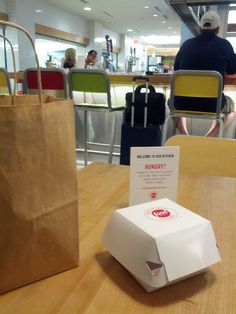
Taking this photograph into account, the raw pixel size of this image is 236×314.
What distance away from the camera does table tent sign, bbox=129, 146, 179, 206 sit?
689 millimetres

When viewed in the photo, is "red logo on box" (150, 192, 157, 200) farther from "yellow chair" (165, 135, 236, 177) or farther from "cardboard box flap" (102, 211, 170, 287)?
"yellow chair" (165, 135, 236, 177)

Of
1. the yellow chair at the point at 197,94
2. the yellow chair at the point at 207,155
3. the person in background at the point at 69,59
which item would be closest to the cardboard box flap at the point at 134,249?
the yellow chair at the point at 207,155

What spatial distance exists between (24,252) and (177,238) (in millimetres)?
215

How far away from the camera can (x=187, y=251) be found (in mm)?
475

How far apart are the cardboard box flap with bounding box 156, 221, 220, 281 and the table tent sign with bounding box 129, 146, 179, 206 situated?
216 mm

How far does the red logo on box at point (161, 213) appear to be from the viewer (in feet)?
1.75

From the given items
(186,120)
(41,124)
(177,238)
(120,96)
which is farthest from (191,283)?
(120,96)

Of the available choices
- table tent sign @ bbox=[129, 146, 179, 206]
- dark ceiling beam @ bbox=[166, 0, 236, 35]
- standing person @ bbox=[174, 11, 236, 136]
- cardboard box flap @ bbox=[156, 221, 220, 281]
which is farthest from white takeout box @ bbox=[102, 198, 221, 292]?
dark ceiling beam @ bbox=[166, 0, 236, 35]

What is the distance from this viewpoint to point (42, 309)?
43cm

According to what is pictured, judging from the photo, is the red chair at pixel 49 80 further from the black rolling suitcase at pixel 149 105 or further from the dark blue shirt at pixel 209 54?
the dark blue shirt at pixel 209 54

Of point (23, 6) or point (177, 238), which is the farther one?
point (23, 6)

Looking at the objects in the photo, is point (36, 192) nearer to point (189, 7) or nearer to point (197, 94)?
point (197, 94)

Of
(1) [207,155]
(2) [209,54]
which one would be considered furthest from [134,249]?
(2) [209,54]

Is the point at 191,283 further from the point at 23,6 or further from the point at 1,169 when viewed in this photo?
the point at 23,6
